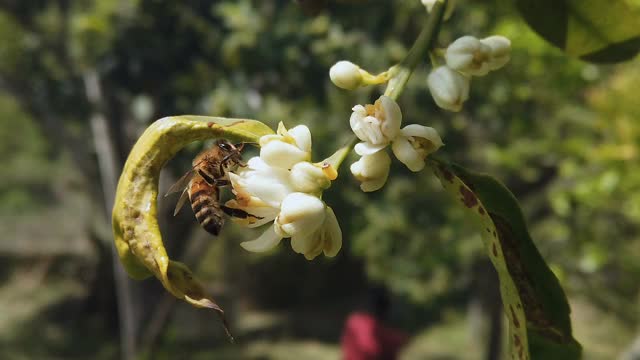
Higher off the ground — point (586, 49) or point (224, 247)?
point (586, 49)

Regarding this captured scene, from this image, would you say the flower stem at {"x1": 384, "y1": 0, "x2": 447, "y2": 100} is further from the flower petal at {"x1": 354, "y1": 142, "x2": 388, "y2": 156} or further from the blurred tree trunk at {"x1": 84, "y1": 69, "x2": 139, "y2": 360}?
the blurred tree trunk at {"x1": 84, "y1": 69, "x2": 139, "y2": 360}

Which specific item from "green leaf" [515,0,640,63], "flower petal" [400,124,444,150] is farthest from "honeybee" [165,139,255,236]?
"green leaf" [515,0,640,63]

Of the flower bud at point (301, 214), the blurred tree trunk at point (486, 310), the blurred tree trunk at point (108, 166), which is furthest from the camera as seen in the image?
the blurred tree trunk at point (486, 310)

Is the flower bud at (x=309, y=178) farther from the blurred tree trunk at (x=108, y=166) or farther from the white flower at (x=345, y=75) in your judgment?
the blurred tree trunk at (x=108, y=166)

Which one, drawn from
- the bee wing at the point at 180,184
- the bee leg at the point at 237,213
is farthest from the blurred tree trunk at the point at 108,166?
the bee leg at the point at 237,213

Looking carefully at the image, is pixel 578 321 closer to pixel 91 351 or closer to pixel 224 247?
pixel 224 247

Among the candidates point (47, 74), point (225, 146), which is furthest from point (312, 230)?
point (47, 74)
